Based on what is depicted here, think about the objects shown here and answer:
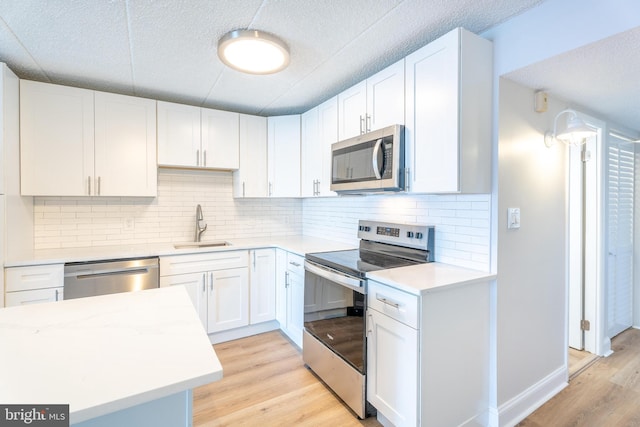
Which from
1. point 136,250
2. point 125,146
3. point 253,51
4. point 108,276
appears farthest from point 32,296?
point 253,51

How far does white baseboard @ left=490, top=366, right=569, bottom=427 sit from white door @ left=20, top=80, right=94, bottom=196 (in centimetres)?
346

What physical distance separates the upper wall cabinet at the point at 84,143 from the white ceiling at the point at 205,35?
18 centimetres

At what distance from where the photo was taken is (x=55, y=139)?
8.30 feet

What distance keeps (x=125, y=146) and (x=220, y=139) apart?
0.84 meters

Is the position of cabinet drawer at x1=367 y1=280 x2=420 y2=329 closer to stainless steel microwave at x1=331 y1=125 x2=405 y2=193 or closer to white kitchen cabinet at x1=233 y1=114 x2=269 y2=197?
stainless steel microwave at x1=331 y1=125 x2=405 y2=193

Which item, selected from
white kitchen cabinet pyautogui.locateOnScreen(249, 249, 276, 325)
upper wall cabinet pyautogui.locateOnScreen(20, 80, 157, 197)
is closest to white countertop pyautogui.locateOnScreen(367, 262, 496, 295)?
white kitchen cabinet pyautogui.locateOnScreen(249, 249, 276, 325)

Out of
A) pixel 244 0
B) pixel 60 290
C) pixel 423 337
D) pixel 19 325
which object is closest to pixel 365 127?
pixel 244 0

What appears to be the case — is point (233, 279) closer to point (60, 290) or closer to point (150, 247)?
point (150, 247)

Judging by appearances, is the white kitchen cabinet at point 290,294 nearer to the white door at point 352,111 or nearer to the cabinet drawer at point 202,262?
the cabinet drawer at point 202,262

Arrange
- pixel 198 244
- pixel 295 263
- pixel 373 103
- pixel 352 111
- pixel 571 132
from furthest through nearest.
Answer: pixel 198 244, pixel 295 263, pixel 352 111, pixel 373 103, pixel 571 132

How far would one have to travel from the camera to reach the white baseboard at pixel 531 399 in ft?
6.12

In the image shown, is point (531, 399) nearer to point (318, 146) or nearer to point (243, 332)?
point (243, 332)

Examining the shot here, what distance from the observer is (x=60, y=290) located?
2314mm

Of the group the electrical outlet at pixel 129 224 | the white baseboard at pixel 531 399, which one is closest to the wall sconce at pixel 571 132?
the white baseboard at pixel 531 399
